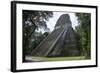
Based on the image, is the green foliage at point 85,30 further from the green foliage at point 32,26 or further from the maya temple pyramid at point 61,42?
the green foliage at point 32,26

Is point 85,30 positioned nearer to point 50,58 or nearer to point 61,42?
point 61,42

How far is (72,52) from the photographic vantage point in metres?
1.82

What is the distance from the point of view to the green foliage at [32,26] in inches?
65.8

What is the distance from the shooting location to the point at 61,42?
179 centimetres

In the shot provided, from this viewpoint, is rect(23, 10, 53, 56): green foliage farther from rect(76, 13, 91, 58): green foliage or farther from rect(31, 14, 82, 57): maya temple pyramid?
rect(76, 13, 91, 58): green foliage

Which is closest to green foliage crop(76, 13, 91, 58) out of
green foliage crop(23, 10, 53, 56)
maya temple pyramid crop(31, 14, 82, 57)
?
maya temple pyramid crop(31, 14, 82, 57)

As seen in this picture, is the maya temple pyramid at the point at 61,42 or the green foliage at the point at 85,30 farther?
the green foliage at the point at 85,30

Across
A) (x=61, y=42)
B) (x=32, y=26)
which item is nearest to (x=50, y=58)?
(x=61, y=42)

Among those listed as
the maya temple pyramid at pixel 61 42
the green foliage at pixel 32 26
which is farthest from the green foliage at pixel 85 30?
the green foliage at pixel 32 26

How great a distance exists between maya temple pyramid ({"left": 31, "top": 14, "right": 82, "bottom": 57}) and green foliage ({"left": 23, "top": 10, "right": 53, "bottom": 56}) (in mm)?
48

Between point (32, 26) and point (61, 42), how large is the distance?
0.95ft

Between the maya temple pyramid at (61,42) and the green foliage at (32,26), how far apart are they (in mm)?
48

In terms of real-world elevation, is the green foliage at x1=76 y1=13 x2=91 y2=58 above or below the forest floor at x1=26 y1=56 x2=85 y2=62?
above

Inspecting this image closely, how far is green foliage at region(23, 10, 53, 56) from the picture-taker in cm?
167
